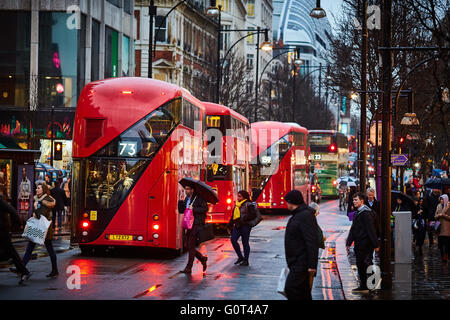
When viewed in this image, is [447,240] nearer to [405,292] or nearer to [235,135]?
[405,292]

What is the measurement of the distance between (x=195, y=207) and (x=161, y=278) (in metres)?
1.75

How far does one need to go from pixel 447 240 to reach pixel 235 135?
1157 centimetres

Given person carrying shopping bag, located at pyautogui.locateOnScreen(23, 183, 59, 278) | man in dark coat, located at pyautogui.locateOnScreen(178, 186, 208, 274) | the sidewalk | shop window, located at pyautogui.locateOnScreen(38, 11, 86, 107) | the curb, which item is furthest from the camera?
shop window, located at pyautogui.locateOnScreen(38, 11, 86, 107)

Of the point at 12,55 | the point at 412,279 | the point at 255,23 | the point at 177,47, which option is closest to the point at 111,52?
the point at 12,55

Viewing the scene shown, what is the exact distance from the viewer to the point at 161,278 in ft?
55.5

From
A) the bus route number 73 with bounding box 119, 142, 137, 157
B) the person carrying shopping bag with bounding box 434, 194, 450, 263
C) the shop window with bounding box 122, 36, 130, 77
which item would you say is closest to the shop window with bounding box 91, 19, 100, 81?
the shop window with bounding box 122, 36, 130, 77

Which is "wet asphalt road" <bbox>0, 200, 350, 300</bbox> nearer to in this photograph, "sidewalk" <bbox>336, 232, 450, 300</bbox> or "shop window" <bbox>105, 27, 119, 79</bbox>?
"sidewalk" <bbox>336, 232, 450, 300</bbox>

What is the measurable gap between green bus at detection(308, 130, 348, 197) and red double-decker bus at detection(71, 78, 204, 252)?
38.8 m

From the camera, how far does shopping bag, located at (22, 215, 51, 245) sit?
1627cm

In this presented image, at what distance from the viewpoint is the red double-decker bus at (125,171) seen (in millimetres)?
20562

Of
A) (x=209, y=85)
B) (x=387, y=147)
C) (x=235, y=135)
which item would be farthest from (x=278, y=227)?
(x=209, y=85)

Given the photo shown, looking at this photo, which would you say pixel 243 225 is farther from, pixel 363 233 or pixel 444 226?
pixel 363 233

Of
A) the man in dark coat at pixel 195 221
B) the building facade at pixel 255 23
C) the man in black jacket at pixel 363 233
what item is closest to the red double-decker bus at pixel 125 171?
the man in dark coat at pixel 195 221

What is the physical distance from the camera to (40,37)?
48969mm
